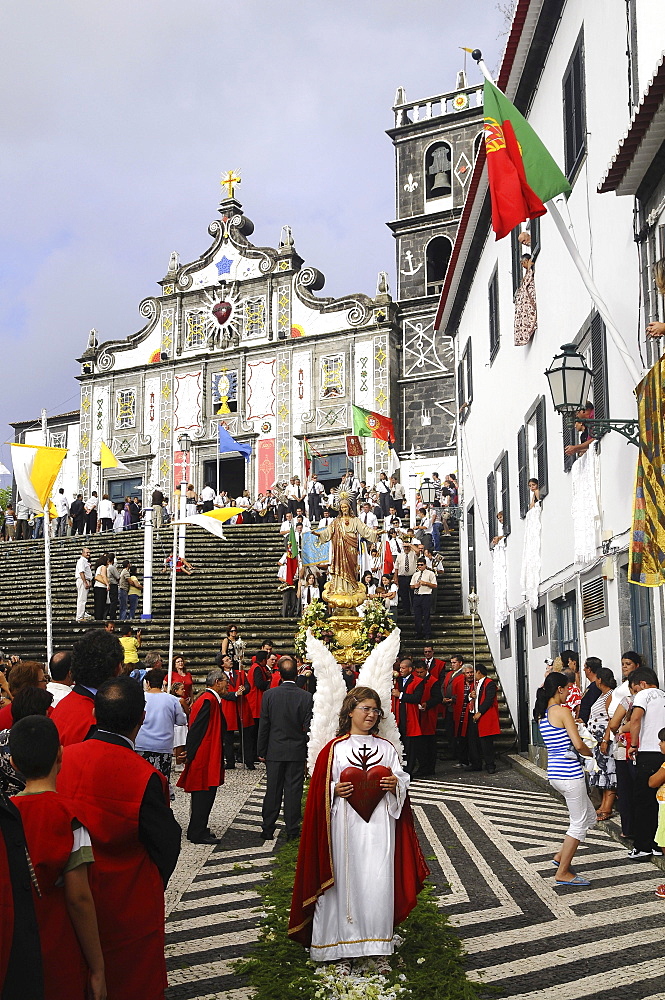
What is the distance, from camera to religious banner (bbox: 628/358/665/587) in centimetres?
922

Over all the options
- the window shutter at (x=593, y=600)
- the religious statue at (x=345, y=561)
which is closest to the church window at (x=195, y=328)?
the religious statue at (x=345, y=561)

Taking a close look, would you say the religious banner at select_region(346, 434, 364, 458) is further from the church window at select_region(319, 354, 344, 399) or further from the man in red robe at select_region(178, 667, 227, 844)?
the man in red robe at select_region(178, 667, 227, 844)

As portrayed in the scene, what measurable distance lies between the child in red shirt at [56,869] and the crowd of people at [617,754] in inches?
192

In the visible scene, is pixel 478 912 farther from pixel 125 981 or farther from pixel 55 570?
pixel 55 570

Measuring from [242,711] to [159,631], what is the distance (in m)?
7.16

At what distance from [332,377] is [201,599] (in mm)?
16881

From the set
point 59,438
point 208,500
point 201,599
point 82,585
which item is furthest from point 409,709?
point 59,438

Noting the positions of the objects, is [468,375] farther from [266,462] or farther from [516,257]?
[266,462]

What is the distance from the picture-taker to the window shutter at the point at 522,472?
693 inches

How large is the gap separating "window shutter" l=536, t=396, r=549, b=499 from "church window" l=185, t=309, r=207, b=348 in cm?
2809

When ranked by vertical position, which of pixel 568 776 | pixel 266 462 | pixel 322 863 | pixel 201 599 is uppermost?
pixel 266 462

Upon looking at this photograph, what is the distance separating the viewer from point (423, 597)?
21203mm

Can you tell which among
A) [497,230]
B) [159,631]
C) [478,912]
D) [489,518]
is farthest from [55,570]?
[478,912]

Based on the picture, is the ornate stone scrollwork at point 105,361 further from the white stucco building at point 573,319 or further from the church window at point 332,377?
the white stucco building at point 573,319
